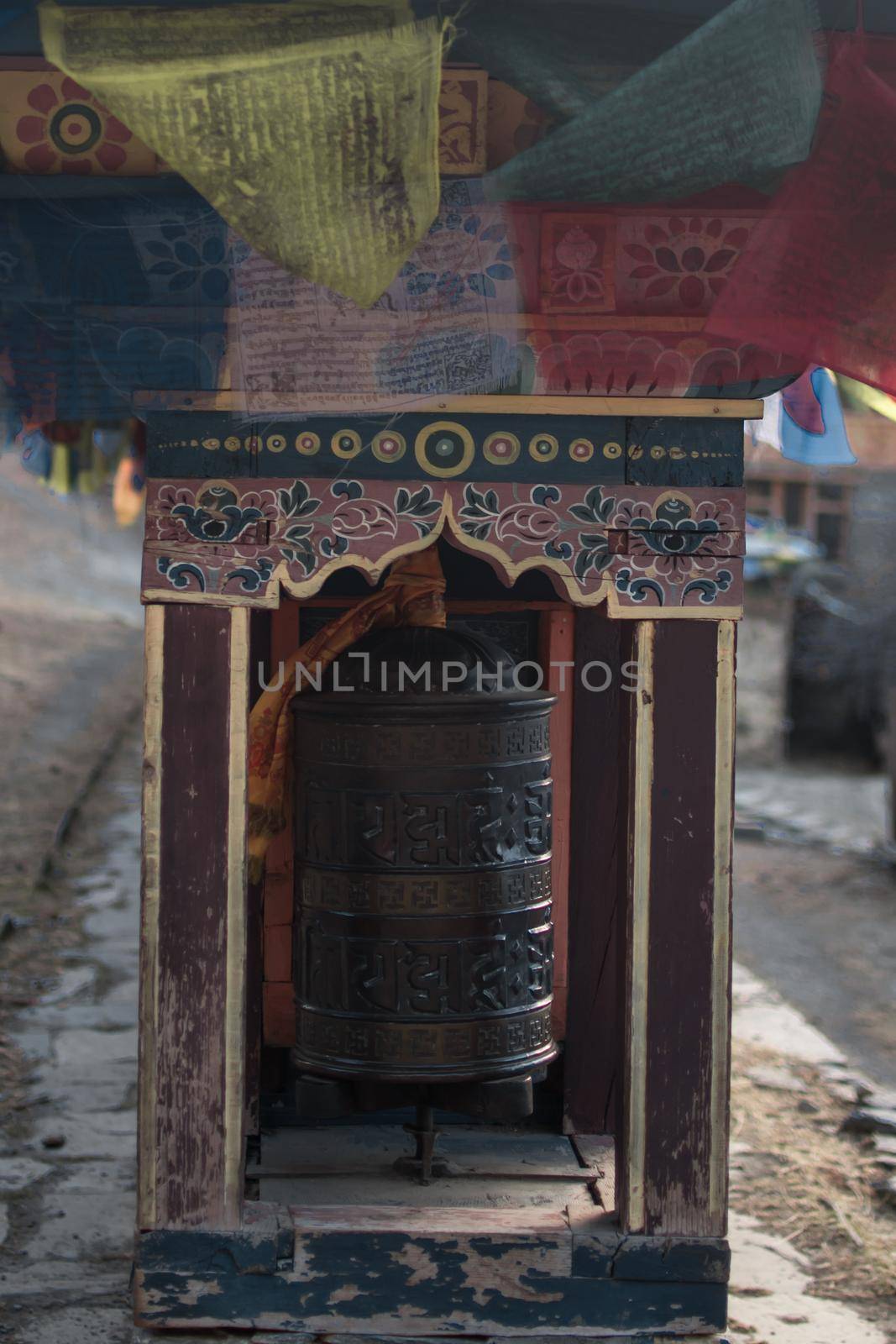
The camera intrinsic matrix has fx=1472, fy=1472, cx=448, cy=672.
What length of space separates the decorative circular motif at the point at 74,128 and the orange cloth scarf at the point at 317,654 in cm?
134

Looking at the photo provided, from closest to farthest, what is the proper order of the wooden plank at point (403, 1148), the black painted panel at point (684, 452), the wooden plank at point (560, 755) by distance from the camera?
the black painted panel at point (684, 452) < the wooden plank at point (403, 1148) < the wooden plank at point (560, 755)

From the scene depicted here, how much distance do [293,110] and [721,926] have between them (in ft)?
7.09

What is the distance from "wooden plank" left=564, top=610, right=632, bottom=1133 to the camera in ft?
15.1

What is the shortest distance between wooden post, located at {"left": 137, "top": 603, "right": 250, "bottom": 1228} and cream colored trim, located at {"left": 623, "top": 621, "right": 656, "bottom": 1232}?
0.97 meters

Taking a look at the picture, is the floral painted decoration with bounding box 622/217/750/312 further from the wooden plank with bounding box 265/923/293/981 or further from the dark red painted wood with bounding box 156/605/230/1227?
the wooden plank with bounding box 265/923/293/981

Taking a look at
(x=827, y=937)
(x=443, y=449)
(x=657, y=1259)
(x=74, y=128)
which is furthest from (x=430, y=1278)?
(x=827, y=937)

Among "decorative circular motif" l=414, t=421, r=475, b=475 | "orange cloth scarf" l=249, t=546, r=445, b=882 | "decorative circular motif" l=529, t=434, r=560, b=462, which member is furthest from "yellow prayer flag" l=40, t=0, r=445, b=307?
"orange cloth scarf" l=249, t=546, r=445, b=882

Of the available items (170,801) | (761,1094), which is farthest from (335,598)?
(761,1094)

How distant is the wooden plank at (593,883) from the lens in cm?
459

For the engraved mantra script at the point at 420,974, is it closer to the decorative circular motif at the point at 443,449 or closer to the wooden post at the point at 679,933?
the wooden post at the point at 679,933

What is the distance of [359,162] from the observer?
3.17 meters

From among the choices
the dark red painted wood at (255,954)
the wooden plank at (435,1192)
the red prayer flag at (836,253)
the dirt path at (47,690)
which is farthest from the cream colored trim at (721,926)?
the dirt path at (47,690)

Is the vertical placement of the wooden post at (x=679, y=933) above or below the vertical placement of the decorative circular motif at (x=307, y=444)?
below

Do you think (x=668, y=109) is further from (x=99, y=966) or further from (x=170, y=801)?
(x=99, y=966)
